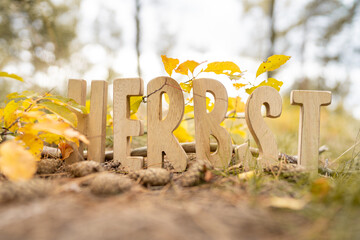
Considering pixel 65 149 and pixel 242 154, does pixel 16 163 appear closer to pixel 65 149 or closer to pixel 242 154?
pixel 65 149

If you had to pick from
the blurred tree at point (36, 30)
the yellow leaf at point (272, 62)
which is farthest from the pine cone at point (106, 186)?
the blurred tree at point (36, 30)

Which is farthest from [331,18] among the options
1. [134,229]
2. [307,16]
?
[134,229]

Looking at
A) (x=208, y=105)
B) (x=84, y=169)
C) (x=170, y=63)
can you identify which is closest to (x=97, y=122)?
(x=84, y=169)

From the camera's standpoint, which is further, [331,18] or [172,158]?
[331,18]

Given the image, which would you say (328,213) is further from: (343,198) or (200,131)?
(200,131)

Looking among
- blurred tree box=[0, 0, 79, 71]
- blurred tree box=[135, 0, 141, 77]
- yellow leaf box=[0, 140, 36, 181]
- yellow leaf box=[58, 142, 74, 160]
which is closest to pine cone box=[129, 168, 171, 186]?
yellow leaf box=[0, 140, 36, 181]

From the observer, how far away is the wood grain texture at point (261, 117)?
1.00 meters

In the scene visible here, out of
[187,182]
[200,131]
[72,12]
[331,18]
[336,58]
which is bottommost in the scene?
[187,182]

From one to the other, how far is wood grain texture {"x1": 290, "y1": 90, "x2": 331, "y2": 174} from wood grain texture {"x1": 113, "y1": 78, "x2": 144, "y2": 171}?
715 mm

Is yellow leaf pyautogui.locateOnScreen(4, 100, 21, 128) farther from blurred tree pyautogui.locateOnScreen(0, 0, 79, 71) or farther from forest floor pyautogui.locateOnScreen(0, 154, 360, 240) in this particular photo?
blurred tree pyautogui.locateOnScreen(0, 0, 79, 71)

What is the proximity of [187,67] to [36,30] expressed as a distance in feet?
10.6

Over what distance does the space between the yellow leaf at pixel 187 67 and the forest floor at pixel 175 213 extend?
53 cm

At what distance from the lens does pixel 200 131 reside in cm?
101

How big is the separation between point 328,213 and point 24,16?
395 cm
